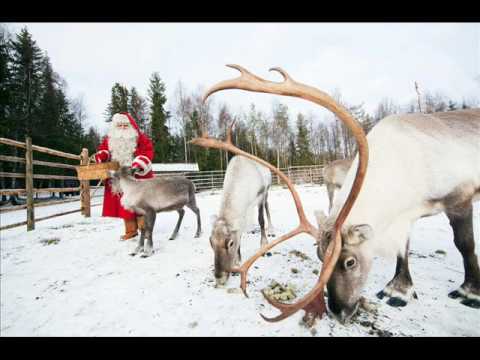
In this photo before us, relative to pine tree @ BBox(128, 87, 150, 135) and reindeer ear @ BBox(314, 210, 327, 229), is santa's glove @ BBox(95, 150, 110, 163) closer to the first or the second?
reindeer ear @ BBox(314, 210, 327, 229)

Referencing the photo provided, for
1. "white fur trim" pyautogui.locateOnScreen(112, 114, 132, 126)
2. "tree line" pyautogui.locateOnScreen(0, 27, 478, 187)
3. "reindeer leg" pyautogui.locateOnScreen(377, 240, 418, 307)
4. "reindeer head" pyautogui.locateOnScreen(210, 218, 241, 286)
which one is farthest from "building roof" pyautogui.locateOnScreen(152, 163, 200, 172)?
"reindeer leg" pyautogui.locateOnScreen(377, 240, 418, 307)

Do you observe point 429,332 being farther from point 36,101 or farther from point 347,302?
point 36,101

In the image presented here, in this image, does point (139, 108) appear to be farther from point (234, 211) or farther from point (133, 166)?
point (234, 211)

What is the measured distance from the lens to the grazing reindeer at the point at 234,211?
2611mm

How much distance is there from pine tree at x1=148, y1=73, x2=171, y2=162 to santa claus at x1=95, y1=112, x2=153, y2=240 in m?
27.2

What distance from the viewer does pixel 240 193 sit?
3250 mm

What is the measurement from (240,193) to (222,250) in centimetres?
94

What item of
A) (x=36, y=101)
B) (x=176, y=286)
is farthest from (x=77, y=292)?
(x=36, y=101)

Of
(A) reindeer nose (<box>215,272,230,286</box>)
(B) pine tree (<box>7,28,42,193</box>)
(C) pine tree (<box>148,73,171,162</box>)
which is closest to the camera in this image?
(A) reindeer nose (<box>215,272,230,286</box>)

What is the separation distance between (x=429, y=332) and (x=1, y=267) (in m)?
5.48

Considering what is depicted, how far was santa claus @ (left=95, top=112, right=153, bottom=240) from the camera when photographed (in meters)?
4.73

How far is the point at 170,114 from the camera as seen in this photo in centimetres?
3662

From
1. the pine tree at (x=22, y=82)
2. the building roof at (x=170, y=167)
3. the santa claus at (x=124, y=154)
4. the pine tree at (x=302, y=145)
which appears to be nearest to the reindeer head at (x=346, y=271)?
the santa claus at (x=124, y=154)

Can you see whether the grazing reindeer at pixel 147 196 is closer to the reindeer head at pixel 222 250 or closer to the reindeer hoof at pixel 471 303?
the reindeer head at pixel 222 250
